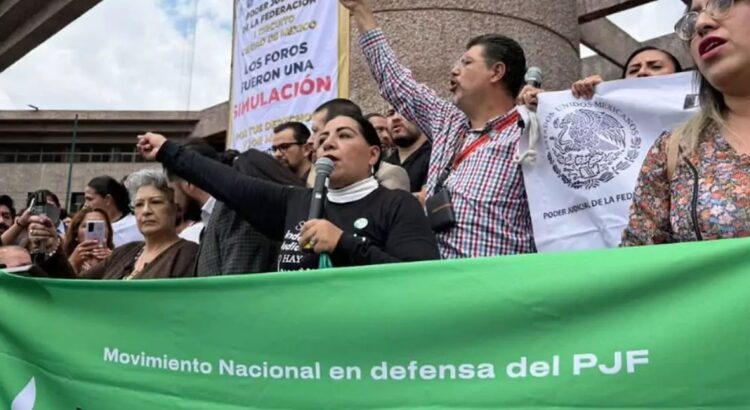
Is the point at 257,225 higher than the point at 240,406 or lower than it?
higher

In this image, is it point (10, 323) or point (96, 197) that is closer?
point (10, 323)

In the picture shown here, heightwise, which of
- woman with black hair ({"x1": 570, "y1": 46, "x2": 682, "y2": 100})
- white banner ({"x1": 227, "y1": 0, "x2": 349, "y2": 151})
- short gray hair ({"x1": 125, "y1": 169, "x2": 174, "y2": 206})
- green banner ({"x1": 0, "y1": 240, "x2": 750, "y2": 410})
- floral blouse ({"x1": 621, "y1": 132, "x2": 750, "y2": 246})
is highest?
white banner ({"x1": 227, "y1": 0, "x2": 349, "y2": 151})

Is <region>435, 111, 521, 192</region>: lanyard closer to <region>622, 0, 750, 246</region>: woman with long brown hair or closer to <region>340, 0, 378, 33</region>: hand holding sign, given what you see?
<region>340, 0, 378, 33</region>: hand holding sign

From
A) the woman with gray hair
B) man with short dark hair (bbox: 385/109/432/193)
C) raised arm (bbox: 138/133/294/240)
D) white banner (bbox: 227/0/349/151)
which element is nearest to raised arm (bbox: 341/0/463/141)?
man with short dark hair (bbox: 385/109/432/193)

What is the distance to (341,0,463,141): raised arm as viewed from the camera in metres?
3.09

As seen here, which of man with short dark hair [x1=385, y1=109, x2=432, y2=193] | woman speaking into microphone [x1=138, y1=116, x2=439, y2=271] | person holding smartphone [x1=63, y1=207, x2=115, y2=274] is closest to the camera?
woman speaking into microphone [x1=138, y1=116, x2=439, y2=271]

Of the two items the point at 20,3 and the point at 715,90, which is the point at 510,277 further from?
the point at 20,3

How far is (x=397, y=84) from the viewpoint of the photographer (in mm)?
3174

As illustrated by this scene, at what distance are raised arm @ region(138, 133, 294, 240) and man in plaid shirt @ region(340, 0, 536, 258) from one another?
0.58m

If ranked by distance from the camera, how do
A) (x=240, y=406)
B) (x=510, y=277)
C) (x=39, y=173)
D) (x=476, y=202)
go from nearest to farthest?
(x=510, y=277)
(x=240, y=406)
(x=476, y=202)
(x=39, y=173)

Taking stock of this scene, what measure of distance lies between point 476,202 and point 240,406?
3.81 feet

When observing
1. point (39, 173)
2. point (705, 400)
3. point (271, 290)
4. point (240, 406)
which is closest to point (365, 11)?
point (271, 290)

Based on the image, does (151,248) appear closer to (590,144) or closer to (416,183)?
(416,183)

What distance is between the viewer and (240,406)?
1753mm
